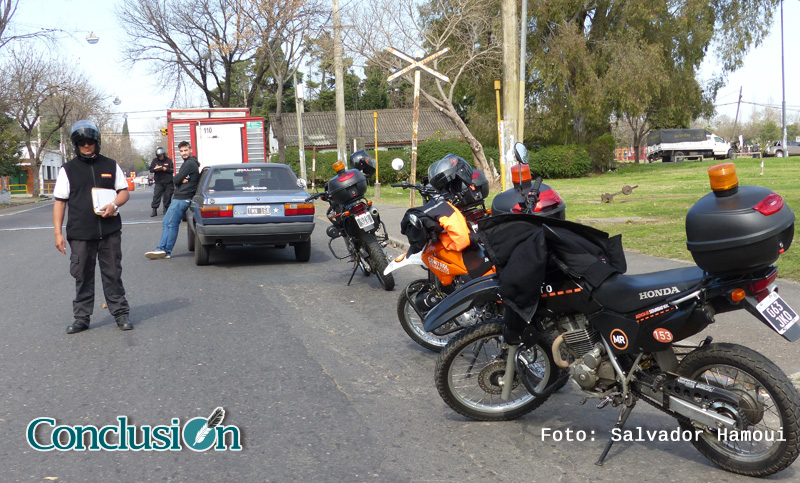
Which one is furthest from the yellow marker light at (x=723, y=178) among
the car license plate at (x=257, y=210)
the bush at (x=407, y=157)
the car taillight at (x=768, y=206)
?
the bush at (x=407, y=157)

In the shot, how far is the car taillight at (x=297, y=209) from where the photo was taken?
10.9 meters

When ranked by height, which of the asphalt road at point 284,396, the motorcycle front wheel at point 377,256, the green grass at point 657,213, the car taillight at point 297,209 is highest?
the car taillight at point 297,209

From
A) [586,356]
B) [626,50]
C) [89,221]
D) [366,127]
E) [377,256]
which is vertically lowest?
[377,256]

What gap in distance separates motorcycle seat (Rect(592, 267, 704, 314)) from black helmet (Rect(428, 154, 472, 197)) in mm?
2273

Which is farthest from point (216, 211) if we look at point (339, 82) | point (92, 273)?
point (339, 82)

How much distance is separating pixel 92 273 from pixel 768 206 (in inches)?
226

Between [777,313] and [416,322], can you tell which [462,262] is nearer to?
[416,322]

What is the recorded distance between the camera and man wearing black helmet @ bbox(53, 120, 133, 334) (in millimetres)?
6855

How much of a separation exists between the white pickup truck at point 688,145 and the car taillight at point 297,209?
48474 mm

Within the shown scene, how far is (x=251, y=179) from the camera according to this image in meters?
11.6

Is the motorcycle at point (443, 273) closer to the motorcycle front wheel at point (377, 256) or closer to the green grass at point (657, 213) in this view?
the motorcycle front wheel at point (377, 256)

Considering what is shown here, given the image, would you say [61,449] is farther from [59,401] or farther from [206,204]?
[206,204]

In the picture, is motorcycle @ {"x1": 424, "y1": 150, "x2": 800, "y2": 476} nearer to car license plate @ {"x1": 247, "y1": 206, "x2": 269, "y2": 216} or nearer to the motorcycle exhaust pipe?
the motorcycle exhaust pipe

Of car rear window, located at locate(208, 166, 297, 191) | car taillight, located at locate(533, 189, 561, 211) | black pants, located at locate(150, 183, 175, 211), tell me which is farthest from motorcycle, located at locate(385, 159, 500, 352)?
black pants, located at locate(150, 183, 175, 211)
